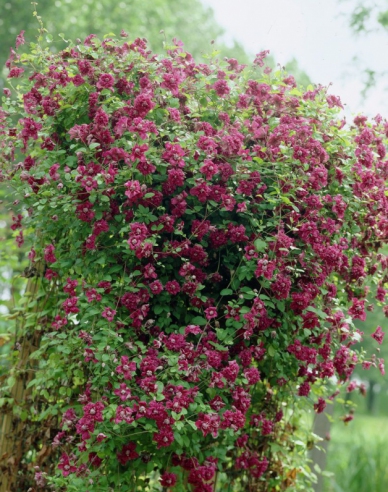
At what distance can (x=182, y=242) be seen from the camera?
8.37 feet

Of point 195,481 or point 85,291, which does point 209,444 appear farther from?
point 85,291

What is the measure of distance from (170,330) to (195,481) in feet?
1.93

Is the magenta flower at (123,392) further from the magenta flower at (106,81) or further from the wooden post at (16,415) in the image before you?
the magenta flower at (106,81)

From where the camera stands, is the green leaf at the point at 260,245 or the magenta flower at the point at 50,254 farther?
the magenta flower at the point at 50,254

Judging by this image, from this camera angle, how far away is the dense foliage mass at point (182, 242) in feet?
8.17

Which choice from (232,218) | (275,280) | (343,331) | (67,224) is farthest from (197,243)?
(343,331)

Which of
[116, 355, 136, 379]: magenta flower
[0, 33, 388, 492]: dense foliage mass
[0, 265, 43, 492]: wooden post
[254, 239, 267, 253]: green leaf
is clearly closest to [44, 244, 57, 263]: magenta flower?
[0, 33, 388, 492]: dense foliage mass

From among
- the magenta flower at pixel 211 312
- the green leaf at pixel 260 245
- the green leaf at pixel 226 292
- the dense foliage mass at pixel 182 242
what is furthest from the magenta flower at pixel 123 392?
the green leaf at pixel 260 245

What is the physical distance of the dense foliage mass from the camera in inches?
98.0

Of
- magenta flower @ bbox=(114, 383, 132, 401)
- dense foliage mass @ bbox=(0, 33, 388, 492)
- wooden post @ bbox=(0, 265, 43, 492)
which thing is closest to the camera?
magenta flower @ bbox=(114, 383, 132, 401)

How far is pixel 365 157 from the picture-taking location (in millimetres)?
2836

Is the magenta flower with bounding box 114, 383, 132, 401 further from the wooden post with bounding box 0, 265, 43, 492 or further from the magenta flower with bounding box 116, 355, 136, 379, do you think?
the wooden post with bounding box 0, 265, 43, 492

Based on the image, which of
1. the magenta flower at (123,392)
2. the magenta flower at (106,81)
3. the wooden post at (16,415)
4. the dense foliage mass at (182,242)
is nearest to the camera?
the magenta flower at (123,392)

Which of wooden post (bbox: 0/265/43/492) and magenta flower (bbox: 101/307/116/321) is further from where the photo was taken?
wooden post (bbox: 0/265/43/492)
